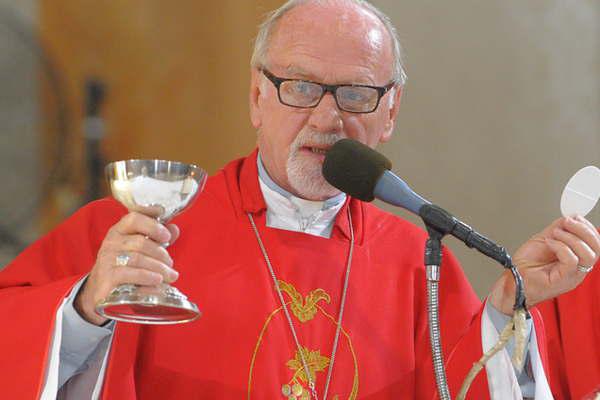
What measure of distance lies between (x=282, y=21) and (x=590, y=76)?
84.4 inches

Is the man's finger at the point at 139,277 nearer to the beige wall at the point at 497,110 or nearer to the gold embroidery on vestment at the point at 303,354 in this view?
the gold embroidery on vestment at the point at 303,354

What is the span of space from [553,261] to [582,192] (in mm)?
196

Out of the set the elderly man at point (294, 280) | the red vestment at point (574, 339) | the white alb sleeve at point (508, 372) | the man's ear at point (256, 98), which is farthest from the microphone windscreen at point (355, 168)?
the red vestment at point (574, 339)

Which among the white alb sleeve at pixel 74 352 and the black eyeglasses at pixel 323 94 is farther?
the black eyeglasses at pixel 323 94

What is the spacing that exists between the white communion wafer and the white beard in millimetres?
678

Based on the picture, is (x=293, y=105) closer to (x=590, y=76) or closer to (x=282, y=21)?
(x=282, y=21)

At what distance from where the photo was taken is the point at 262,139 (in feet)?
10.4

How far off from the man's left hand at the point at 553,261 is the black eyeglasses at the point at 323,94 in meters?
0.63

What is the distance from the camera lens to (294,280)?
3043mm

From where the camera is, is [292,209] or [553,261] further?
[292,209]

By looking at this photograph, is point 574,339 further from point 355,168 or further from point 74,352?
point 74,352

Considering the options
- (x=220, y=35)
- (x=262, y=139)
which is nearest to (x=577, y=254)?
(x=262, y=139)

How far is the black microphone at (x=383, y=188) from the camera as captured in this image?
2.06 metres

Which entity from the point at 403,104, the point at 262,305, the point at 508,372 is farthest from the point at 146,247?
the point at 403,104
